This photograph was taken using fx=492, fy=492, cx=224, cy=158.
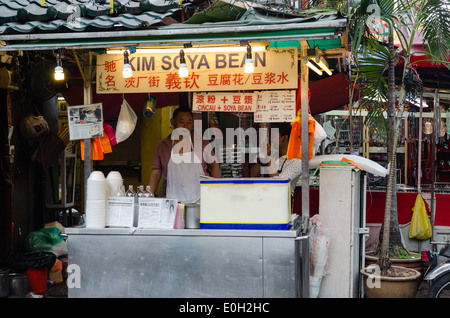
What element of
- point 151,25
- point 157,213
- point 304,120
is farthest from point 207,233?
point 151,25

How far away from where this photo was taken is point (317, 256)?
5910mm

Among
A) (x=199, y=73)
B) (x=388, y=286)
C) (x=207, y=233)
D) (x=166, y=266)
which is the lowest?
(x=388, y=286)

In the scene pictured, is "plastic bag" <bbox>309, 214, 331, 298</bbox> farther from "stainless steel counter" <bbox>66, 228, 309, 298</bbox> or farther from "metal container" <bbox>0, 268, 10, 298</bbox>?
"metal container" <bbox>0, 268, 10, 298</bbox>

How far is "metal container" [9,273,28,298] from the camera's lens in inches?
272

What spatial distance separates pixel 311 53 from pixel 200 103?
4.94ft

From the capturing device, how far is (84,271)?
18.2 feet

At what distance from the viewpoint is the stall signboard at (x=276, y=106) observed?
6.01 metres

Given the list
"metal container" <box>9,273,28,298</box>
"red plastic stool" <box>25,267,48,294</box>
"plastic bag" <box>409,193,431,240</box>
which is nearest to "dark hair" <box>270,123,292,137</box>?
"plastic bag" <box>409,193,431,240</box>

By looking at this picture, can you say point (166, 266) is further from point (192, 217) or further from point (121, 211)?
point (121, 211)

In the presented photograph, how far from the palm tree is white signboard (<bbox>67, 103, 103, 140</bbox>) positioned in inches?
129

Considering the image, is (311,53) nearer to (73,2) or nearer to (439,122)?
(73,2)

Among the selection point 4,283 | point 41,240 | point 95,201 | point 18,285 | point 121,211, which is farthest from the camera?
point 41,240

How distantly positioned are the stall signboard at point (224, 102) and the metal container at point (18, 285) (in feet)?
11.5

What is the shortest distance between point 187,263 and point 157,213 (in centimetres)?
65
